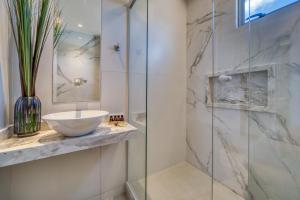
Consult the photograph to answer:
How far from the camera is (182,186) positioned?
164cm

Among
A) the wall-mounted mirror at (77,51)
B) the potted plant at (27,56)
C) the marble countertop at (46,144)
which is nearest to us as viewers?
the marble countertop at (46,144)

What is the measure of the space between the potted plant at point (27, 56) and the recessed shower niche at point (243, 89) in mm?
1649

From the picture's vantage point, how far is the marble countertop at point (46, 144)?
0.81 m

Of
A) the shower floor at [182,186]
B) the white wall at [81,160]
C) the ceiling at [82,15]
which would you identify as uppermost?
the ceiling at [82,15]

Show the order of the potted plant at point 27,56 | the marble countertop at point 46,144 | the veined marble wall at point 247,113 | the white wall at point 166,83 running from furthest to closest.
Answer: the white wall at point 166,83, the veined marble wall at point 247,113, the potted plant at point 27,56, the marble countertop at point 46,144

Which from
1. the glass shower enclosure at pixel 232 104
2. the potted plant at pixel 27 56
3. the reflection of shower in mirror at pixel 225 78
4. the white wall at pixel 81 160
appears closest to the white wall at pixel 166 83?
the glass shower enclosure at pixel 232 104

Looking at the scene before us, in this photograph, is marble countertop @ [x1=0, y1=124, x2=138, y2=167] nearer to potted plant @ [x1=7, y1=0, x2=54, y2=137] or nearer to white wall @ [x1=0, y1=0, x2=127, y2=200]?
potted plant @ [x1=7, y1=0, x2=54, y2=137]

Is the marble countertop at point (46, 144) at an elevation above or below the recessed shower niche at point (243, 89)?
below

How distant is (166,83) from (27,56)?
1.36 m

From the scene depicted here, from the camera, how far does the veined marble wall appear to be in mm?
1132

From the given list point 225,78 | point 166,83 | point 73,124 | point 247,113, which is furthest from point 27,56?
point 247,113

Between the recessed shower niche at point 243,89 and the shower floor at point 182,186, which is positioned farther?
the shower floor at point 182,186

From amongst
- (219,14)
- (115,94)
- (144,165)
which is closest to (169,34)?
(219,14)

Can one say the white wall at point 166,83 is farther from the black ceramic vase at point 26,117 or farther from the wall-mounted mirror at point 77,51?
the black ceramic vase at point 26,117
